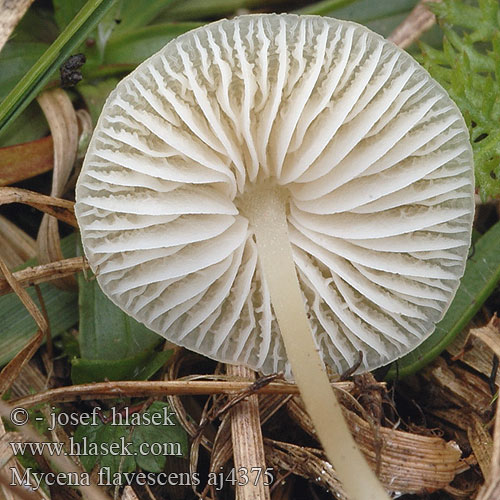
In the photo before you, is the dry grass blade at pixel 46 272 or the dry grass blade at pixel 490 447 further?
the dry grass blade at pixel 46 272

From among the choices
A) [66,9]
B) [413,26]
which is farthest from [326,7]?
[66,9]

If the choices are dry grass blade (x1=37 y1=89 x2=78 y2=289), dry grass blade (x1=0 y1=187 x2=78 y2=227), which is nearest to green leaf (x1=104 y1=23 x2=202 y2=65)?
dry grass blade (x1=37 y1=89 x2=78 y2=289)

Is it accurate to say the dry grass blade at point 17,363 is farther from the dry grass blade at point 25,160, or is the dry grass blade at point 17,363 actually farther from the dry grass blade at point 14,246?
the dry grass blade at point 25,160

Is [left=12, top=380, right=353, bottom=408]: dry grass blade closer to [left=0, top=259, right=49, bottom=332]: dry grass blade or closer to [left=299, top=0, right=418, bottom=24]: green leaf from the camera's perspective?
[left=0, top=259, right=49, bottom=332]: dry grass blade

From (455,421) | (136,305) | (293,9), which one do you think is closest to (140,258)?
(136,305)

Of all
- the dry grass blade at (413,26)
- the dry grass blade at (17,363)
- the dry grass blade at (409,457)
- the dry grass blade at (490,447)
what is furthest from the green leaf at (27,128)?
the dry grass blade at (490,447)

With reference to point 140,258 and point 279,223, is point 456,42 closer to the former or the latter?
point 279,223
